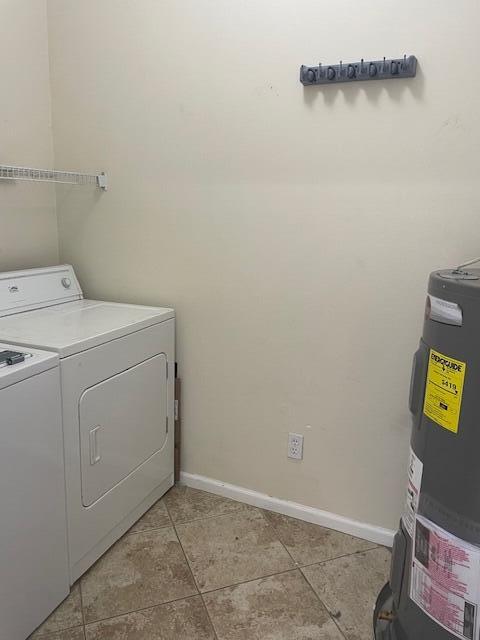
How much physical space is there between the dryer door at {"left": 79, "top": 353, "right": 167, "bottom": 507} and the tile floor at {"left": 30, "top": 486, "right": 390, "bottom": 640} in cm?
30

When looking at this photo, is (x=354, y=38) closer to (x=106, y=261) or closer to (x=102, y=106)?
(x=102, y=106)

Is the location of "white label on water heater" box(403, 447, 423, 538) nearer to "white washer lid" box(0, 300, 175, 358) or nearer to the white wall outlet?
the white wall outlet

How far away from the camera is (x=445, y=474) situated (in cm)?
119

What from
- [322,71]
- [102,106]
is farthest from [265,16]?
[102,106]

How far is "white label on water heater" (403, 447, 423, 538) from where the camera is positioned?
1.29 m

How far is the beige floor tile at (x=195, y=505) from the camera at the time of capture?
6.88 feet

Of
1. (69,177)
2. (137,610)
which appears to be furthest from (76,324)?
(137,610)

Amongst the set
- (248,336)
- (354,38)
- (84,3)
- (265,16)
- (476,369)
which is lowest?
(248,336)

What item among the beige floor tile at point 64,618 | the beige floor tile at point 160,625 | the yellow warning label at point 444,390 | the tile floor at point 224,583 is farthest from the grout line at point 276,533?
the yellow warning label at point 444,390

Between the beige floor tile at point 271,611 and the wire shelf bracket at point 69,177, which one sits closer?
the beige floor tile at point 271,611

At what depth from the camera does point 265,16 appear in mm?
1771

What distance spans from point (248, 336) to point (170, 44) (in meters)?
1.25

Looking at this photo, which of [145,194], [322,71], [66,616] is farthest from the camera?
[145,194]

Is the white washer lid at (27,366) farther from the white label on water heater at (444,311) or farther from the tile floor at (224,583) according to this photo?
the white label on water heater at (444,311)
